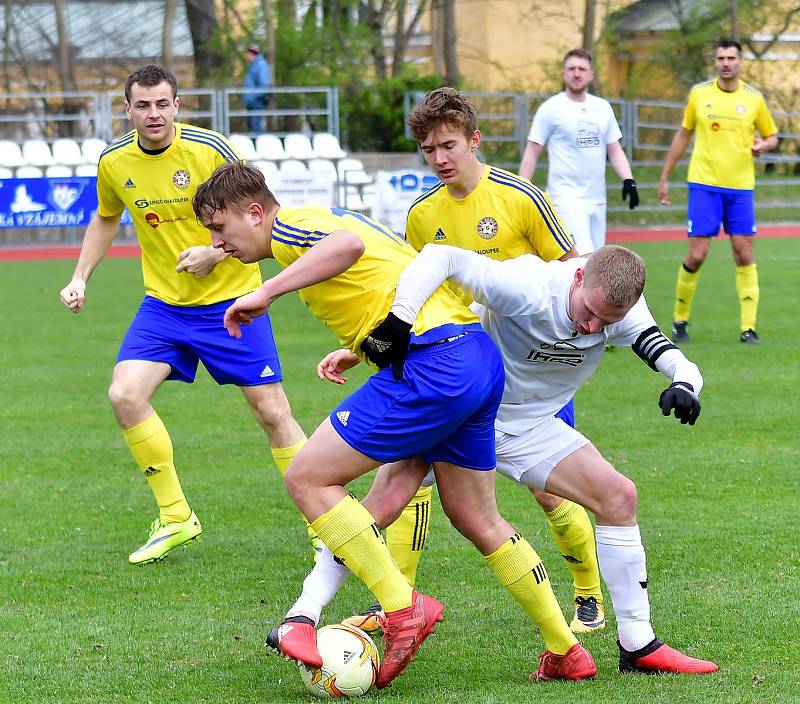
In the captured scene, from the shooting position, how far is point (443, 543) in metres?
5.95

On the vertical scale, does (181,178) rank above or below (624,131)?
above

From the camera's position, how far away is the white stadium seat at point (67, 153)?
23.2 meters

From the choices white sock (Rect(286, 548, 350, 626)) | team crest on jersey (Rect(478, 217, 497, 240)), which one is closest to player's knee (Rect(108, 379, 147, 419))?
team crest on jersey (Rect(478, 217, 497, 240))

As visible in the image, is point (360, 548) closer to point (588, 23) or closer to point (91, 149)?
point (91, 149)

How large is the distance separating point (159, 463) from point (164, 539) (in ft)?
1.12

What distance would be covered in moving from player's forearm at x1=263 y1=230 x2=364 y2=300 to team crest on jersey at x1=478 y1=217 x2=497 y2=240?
4.72 ft

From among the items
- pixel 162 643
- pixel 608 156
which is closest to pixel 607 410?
pixel 608 156

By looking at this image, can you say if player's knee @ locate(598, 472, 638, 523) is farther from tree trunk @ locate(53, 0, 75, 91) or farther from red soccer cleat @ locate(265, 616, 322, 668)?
tree trunk @ locate(53, 0, 75, 91)

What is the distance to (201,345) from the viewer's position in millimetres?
5965

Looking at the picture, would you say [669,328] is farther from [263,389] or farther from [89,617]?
[89,617]

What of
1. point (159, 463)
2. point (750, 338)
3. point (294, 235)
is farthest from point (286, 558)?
point (750, 338)

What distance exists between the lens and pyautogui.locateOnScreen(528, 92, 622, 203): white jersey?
1045cm

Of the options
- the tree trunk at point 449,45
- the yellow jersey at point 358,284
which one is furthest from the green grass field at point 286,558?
the tree trunk at point 449,45

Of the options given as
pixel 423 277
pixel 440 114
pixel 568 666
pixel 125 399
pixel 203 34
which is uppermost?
pixel 203 34
